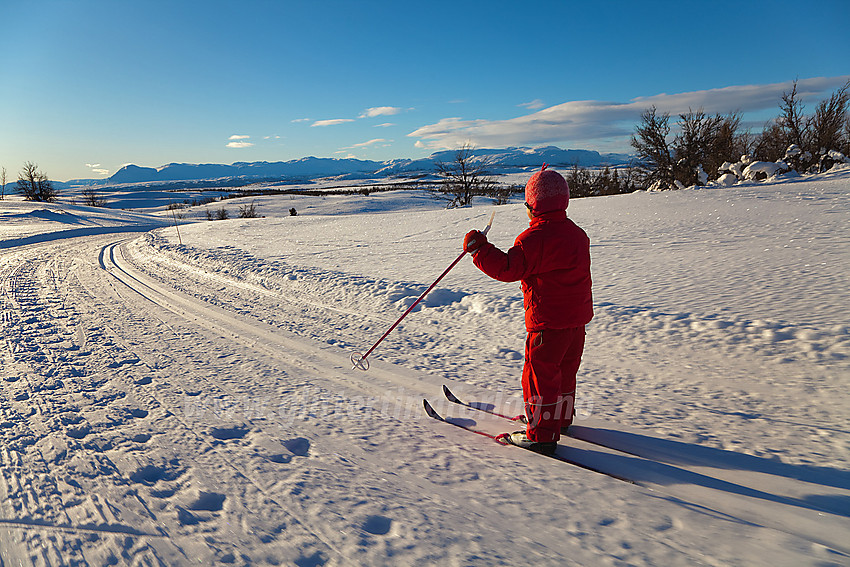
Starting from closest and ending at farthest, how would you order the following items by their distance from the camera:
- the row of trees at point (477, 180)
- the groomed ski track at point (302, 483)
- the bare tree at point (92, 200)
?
the groomed ski track at point (302, 483) < the row of trees at point (477, 180) < the bare tree at point (92, 200)

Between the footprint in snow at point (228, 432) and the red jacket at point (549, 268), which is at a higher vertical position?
the red jacket at point (549, 268)

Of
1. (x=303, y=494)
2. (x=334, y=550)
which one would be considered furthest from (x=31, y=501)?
(x=334, y=550)

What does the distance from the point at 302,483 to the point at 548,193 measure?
7.81ft

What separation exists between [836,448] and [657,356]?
5.00ft

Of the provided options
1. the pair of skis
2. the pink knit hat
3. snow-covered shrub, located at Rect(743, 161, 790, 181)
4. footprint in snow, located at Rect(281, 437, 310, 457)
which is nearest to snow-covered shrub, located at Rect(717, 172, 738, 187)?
snow-covered shrub, located at Rect(743, 161, 790, 181)

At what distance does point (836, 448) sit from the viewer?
2.76m

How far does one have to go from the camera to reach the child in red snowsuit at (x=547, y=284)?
9.22 feet

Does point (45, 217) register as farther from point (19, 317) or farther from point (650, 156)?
point (650, 156)

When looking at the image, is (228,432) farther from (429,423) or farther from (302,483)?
(429,423)

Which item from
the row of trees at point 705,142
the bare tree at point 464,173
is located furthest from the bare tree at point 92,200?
the row of trees at point 705,142

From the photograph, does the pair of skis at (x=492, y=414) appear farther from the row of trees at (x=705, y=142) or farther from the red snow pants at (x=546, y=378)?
the row of trees at (x=705, y=142)

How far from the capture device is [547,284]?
288cm

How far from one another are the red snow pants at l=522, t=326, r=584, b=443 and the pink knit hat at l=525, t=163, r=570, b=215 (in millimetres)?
828

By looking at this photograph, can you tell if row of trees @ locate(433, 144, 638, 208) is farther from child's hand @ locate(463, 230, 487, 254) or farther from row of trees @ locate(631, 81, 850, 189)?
child's hand @ locate(463, 230, 487, 254)
